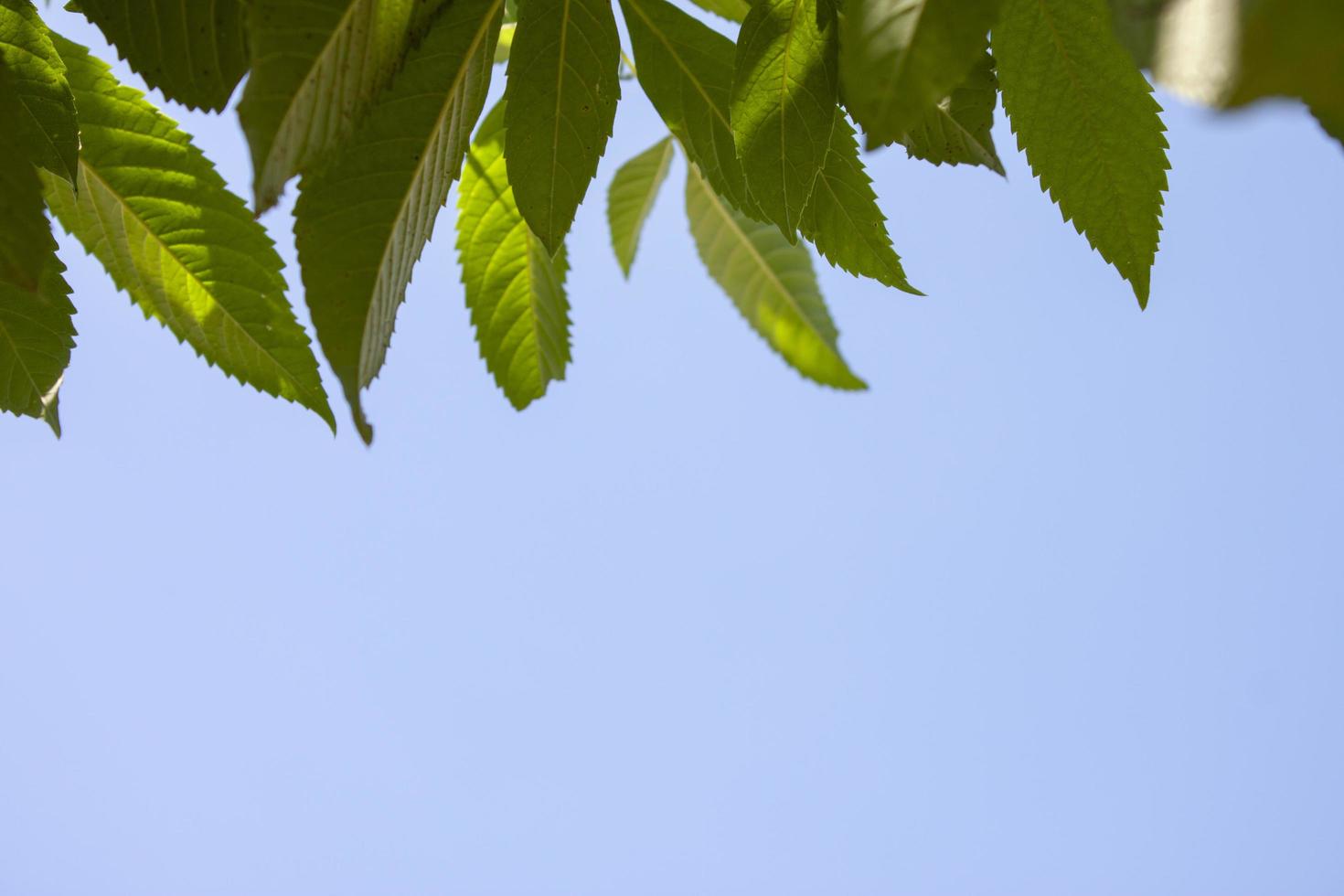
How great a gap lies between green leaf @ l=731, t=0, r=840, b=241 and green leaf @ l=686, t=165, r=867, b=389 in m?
0.93

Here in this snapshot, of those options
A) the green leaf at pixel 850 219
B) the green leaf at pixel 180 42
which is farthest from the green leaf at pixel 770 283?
the green leaf at pixel 180 42

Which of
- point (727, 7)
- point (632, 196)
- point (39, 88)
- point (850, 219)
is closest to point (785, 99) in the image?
point (850, 219)

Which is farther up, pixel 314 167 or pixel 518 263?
pixel 518 263

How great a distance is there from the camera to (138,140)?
0.83 m

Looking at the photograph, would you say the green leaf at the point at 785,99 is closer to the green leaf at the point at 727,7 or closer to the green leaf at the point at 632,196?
the green leaf at the point at 727,7

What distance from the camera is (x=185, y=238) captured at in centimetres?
84

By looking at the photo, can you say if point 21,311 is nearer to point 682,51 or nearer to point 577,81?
point 577,81

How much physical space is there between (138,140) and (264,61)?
0.38 metres

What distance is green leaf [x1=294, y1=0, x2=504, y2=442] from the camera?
565 millimetres

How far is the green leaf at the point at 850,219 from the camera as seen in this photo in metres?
0.72

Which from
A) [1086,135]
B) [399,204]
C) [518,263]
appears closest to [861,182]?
[1086,135]

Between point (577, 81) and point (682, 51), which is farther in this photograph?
point (682, 51)

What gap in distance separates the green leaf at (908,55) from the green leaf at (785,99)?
0.64 ft

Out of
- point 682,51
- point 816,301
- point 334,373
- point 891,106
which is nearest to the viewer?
point 891,106
